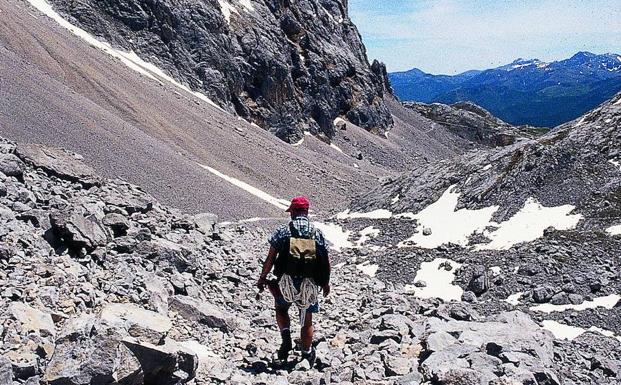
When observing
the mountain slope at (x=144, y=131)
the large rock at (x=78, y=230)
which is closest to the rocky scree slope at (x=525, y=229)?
the mountain slope at (x=144, y=131)

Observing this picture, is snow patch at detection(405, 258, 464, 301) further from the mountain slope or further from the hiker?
the hiker

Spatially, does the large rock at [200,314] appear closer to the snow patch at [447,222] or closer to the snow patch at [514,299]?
the snow patch at [514,299]

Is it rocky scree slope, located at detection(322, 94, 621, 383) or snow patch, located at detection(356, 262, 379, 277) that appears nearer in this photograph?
rocky scree slope, located at detection(322, 94, 621, 383)

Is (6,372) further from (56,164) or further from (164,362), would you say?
(56,164)

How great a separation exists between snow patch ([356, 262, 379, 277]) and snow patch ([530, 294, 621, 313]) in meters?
8.86

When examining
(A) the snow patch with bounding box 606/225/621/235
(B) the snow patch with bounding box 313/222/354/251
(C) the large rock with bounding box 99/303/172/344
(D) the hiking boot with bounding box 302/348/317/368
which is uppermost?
(A) the snow patch with bounding box 606/225/621/235

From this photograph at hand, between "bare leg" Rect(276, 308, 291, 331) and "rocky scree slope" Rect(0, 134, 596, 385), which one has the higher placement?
"bare leg" Rect(276, 308, 291, 331)

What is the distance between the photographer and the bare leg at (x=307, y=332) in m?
11.2

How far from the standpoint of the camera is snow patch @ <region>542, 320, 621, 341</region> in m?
21.2

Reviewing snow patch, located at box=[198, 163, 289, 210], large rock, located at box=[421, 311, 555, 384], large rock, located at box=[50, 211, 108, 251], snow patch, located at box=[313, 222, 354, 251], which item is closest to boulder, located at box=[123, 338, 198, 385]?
large rock, located at box=[421, 311, 555, 384]

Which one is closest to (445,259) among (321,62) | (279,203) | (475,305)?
(475,305)

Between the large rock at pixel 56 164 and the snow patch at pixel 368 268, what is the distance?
15651mm

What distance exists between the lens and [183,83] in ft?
248

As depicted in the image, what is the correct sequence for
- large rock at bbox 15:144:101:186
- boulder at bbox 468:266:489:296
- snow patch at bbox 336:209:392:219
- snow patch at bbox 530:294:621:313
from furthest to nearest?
snow patch at bbox 336:209:392:219, boulder at bbox 468:266:489:296, snow patch at bbox 530:294:621:313, large rock at bbox 15:144:101:186
